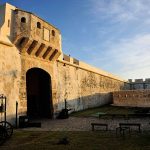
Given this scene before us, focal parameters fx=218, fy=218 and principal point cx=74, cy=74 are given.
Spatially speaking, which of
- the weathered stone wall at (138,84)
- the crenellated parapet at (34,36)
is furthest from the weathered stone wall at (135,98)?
the weathered stone wall at (138,84)

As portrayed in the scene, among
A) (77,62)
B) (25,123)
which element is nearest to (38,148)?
(25,123)

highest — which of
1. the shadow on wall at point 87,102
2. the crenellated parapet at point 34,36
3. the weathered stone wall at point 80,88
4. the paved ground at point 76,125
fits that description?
the crenellated parapet at point 34,36

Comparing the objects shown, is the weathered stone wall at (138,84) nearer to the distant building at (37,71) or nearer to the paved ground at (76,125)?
the distant building at (37,71)

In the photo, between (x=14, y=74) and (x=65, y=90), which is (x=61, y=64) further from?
(x=14, y=74)

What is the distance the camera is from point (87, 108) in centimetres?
2177

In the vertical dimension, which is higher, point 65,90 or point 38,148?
point 65,90

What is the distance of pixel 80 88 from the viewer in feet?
67.7

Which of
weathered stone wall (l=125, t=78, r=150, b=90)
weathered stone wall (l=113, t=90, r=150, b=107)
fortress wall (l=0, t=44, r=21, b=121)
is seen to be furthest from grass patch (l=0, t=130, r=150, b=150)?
weathered stone wall (l=125, t=78, r=150, b=90)

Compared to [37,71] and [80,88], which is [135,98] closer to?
[80,88]

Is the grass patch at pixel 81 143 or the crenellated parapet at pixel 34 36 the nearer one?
the grass patch at pixel 81 143

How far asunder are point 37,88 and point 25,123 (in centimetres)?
540

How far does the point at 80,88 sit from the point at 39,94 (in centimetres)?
496

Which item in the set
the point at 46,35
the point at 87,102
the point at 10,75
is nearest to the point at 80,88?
the point at 87,102

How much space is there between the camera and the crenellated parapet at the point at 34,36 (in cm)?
1292
